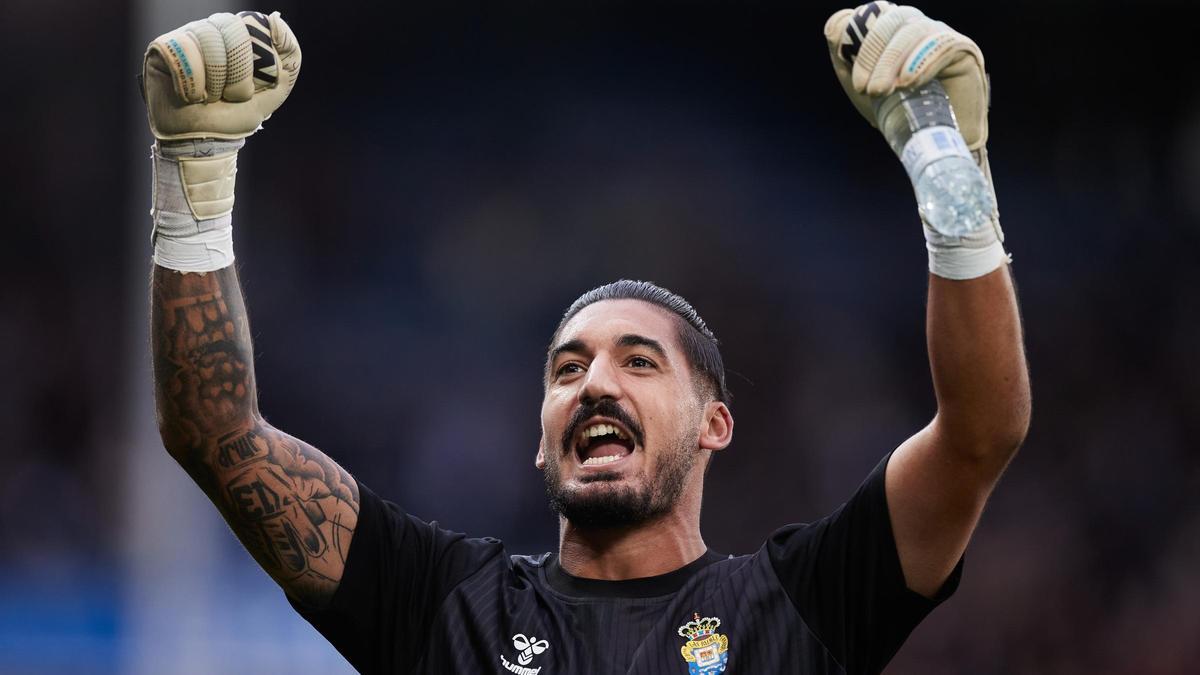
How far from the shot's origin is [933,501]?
2482 mm

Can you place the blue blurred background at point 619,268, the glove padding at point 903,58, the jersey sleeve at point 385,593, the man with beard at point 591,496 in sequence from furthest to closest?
the blue blurred background at point 619,268, the jersey sleeve at point 385,593, the man with beard at point 591,496, the glove padding at point 903,58

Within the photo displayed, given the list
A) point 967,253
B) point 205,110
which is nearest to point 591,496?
point 967,253

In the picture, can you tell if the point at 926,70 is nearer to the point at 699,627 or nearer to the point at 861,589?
the point at 861,589

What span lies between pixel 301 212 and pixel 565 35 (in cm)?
176

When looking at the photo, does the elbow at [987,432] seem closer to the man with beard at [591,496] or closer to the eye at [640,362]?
the man with beard at [591,496]

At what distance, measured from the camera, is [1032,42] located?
7.04 m

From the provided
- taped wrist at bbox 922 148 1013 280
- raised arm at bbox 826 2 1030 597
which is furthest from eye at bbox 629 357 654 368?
taped wrist at bbox 922 148 1013 280

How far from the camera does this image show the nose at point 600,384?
3070mm

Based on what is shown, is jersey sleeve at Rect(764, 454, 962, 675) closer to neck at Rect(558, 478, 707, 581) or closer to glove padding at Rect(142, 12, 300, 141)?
neck at Rect(558, 478, 707, 581)

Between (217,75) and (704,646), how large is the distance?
1.51 meters

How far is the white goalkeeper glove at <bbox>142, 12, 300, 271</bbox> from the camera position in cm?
240

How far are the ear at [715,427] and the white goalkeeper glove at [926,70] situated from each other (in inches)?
40.6

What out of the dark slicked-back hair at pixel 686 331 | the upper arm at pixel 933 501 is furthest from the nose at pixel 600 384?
the upper arm at pixel 933 501

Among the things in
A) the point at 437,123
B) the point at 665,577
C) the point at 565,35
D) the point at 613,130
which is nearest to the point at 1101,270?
the point at 613,130
